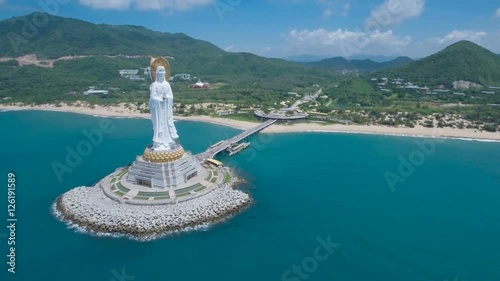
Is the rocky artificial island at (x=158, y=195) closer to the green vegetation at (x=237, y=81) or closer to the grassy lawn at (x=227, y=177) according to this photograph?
the grassy lawn at (x=227, y=177)

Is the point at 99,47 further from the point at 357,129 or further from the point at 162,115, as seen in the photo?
the point at 162,115

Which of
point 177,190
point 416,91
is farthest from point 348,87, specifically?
point 177,190

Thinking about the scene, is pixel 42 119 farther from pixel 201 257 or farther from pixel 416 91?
pixel 416 91

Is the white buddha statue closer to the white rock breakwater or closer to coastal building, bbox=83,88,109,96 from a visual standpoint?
the white rock breakwater

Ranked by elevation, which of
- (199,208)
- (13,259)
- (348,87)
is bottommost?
(13,259)

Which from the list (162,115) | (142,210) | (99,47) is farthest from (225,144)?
(99,47)

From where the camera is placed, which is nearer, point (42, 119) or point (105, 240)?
point (105, 240)
